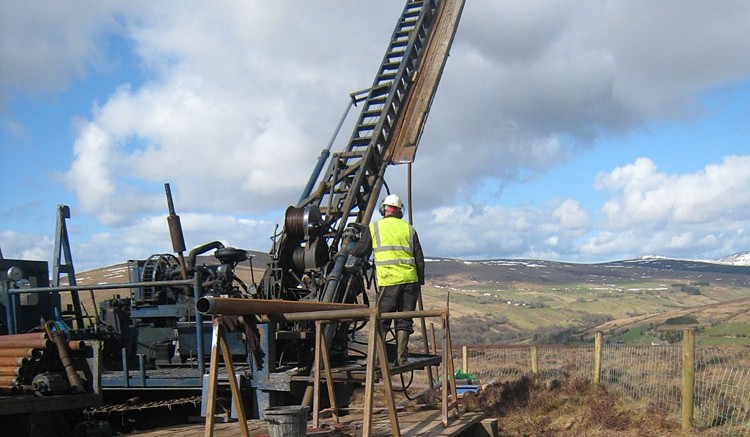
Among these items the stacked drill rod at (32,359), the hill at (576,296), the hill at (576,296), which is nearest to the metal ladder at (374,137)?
the stacked drill rod at (32,359)

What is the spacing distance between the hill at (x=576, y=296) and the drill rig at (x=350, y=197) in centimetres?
1000

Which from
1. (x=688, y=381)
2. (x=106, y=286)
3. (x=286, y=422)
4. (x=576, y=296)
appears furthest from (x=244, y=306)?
(x=576, y=296)

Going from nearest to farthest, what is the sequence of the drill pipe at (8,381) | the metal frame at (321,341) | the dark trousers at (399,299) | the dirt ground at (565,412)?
the metal frame at (321,341) → the drill pipe at (8,381) → the dark trousers at (399,299) → the dirt ground at (565,412)

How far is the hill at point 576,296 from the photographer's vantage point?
39.3 m

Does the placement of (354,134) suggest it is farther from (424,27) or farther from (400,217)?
(400,217)

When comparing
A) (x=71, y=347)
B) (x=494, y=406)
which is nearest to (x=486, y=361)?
(x=494, y=406)

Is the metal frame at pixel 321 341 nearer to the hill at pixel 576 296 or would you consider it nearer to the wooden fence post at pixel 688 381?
the wooden fence post at pixel 688 381

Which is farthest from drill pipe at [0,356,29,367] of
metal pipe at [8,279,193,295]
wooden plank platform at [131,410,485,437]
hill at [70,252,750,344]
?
hill at [70,252,750,344]

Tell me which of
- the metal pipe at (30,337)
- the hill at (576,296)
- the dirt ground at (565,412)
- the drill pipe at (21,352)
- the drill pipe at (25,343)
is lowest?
the hill at (576,296)

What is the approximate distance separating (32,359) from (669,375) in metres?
10.4

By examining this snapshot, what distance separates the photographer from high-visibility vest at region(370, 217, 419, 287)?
29.0ft

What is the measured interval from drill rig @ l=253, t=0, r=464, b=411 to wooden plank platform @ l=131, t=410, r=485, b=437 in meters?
0.60

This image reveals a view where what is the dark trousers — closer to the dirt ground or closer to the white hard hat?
the white hard hat

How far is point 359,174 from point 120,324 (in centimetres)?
399
